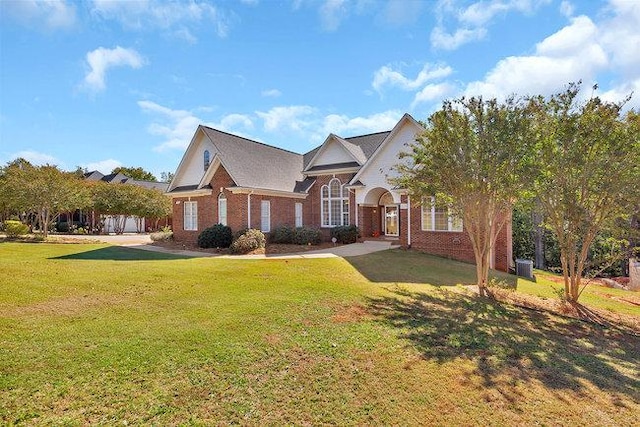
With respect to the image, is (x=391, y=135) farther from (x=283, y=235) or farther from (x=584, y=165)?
(x=584, y=165)

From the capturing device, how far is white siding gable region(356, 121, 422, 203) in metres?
22.7

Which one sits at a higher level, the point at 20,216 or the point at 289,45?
the point at 289,45

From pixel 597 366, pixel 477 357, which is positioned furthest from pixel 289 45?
pixel 597 366

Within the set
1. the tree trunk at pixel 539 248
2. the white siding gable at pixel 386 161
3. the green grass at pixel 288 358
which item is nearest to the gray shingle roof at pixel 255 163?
the white siding gable at pixel 386 161

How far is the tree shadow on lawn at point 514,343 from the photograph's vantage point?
6.15 m

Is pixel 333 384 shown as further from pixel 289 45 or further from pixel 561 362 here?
pixel 289 45

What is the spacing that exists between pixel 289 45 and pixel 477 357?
1420cm

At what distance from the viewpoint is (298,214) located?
26812mm

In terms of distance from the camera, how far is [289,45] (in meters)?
15.6

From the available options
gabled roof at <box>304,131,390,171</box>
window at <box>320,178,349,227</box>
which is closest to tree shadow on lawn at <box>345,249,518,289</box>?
window at <box>320,178,349,227</box>

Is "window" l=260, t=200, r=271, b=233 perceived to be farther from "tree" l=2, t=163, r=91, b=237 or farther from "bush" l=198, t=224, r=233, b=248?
"tree" l=2, t=163, r=91, b=237

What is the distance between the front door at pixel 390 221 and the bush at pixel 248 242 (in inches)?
393

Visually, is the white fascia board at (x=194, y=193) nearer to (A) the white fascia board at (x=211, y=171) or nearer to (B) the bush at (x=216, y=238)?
(A) the white fascia board at (x=211, y=171)

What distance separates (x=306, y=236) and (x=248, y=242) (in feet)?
14.6
